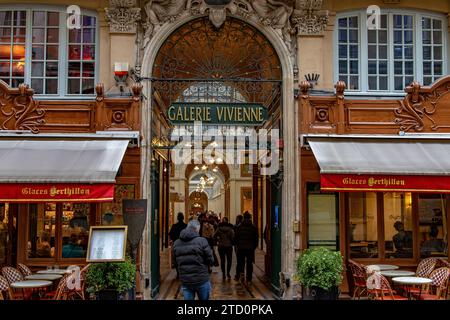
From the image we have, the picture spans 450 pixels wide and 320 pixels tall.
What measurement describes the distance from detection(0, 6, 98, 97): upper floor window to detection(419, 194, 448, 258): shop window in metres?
7.46

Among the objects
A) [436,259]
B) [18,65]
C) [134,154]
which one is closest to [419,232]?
[436,259]

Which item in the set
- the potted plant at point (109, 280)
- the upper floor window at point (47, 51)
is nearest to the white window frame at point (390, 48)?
the upper floor window at point (47, 51)

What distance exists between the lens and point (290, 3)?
1302 cm

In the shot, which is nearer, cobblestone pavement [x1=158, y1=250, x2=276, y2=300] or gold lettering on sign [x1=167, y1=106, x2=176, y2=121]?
gold lettering on sign [x1=167, y1=106, x2=176, y2=121]

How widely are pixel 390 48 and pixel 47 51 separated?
24.6ft

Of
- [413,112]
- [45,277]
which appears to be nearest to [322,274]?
[413,112]

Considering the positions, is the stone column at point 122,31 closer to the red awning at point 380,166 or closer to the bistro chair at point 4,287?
the red awning at point 380,166

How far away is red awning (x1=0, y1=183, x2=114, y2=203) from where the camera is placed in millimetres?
10727

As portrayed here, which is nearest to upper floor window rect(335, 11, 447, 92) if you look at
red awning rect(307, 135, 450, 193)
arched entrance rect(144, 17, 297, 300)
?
arched entrance rect(144, 17, 297, 300)

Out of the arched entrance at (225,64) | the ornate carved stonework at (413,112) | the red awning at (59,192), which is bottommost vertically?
the red awning at (59,192)

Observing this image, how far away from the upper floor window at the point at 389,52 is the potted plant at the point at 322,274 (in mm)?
4208

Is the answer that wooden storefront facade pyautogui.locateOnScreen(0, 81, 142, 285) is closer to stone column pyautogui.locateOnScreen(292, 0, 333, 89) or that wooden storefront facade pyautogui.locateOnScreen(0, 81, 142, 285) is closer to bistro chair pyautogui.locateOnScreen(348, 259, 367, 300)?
stone column pyautogui.locateOnScreen(292, 0, 333, 89)

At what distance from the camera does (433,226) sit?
1279 centimetres

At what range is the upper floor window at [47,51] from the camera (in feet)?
→ 43.8
